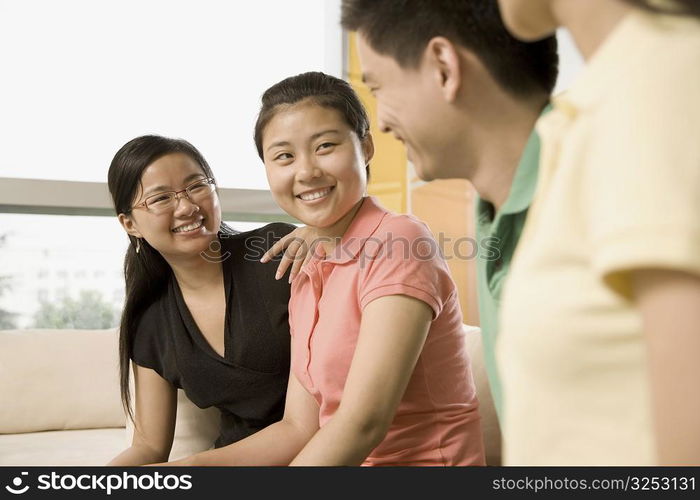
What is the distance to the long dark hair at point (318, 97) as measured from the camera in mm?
1454

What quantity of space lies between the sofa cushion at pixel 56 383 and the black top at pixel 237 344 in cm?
137

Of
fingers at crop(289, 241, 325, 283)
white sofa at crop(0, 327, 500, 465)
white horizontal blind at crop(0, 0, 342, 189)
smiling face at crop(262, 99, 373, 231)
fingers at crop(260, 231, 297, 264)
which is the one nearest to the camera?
smiling face at crop(262, 99, 373, 231)

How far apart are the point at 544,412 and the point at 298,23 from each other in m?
4.09

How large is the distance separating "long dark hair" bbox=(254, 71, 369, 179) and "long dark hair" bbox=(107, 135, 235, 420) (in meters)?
0.39

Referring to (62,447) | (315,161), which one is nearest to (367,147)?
(315,161)

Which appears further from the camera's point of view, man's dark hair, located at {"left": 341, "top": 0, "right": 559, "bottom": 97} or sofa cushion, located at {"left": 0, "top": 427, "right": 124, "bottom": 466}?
sofa cushion, located at {"left": 0, "top": 427, "right": 124, "bottom": 466}

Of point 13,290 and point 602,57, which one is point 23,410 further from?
point 602,57

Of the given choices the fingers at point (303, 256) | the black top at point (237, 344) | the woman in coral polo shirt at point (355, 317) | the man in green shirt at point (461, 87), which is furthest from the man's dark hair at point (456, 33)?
the black top at point (237, 344)

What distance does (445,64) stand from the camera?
79 cm

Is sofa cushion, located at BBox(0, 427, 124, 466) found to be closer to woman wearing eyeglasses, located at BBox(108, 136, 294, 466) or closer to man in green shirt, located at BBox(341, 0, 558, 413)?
woman wearing eyeglasses, located at BBox(108, 136, 294, 466)

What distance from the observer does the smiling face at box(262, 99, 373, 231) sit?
4.68 feet

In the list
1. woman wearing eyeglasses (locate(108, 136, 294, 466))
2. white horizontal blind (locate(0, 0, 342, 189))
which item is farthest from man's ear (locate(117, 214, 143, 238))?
white horizontal blind (locate(0, 0, 342, 189))

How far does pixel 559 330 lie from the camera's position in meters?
0.53

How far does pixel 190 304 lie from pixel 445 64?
1.22m
